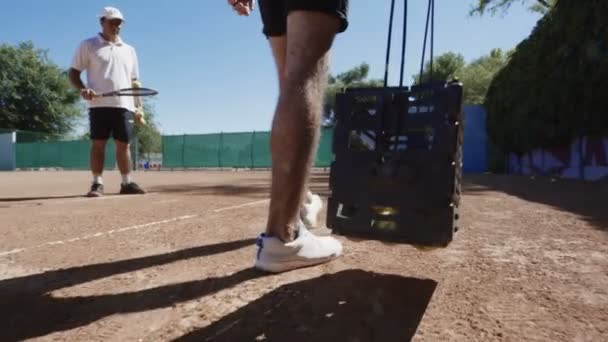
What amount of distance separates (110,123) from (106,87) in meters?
0.39

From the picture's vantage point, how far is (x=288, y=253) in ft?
4.54

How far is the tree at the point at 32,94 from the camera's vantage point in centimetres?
3538

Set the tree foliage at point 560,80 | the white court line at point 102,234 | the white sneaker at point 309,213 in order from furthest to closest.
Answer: the tree foliage at point 560,80, the white sneaker at point 309,213, the white court line at point 102,234

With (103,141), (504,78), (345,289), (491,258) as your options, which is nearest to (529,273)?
(491,258)

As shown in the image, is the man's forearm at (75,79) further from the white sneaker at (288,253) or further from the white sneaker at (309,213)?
the white sneaker at (288,253)

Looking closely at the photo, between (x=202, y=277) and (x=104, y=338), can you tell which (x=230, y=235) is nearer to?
(x=202, y=277)

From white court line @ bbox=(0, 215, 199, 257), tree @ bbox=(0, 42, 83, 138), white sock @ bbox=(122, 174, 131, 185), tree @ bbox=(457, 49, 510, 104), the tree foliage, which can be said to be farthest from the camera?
tree @ bbox=(0, 42, 83, 138)

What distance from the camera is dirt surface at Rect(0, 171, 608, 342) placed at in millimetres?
1027

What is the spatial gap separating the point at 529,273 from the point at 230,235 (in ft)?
4.32

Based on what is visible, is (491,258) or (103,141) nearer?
(491,258)

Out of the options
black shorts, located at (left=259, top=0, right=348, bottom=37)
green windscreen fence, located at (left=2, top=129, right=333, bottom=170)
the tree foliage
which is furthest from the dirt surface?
green windscreen fence, located at (left=2, top=129, right=333, bottom=170)

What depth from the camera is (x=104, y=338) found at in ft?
3.27

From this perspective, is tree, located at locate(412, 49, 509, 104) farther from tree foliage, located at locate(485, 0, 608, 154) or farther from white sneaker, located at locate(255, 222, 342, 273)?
white sneaker, located at locate(255, 222, 342, 273)

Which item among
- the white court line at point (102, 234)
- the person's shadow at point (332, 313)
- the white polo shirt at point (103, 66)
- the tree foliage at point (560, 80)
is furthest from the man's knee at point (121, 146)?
the tree foliage at point (560, 80)
